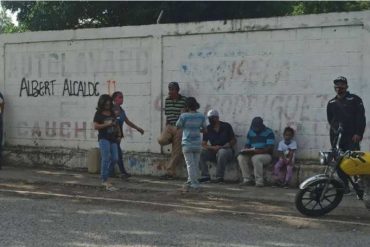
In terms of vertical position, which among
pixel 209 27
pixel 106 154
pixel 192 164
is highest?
pixel 209 27

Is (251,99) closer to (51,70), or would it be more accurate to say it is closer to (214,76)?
(214,76)

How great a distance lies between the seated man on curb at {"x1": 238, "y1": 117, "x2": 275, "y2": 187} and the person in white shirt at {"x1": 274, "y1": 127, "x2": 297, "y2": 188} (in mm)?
186

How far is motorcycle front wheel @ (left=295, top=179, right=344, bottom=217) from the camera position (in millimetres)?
7672

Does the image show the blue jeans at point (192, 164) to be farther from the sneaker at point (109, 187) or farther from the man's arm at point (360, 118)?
the man's arm at point (360, 118)

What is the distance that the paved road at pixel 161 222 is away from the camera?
630 centimetres

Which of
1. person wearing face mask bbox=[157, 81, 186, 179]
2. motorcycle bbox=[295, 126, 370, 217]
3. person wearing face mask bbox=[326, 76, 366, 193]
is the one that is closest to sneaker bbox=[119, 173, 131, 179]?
person wearing face mask bbox=[157, 81, 186, 179]

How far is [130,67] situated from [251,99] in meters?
2.76

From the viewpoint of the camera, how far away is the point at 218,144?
10734 millimetres

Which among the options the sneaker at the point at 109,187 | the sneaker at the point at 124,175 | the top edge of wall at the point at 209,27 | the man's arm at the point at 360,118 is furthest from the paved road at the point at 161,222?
the top edge of wall at the point at 209,27

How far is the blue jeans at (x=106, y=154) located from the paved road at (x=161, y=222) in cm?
55

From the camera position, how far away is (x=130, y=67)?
12055 millimetres

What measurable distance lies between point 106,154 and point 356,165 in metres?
4.17

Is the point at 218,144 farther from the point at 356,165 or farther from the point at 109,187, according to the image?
the point at 356,165

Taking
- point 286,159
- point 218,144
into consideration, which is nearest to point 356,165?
point 286,159
